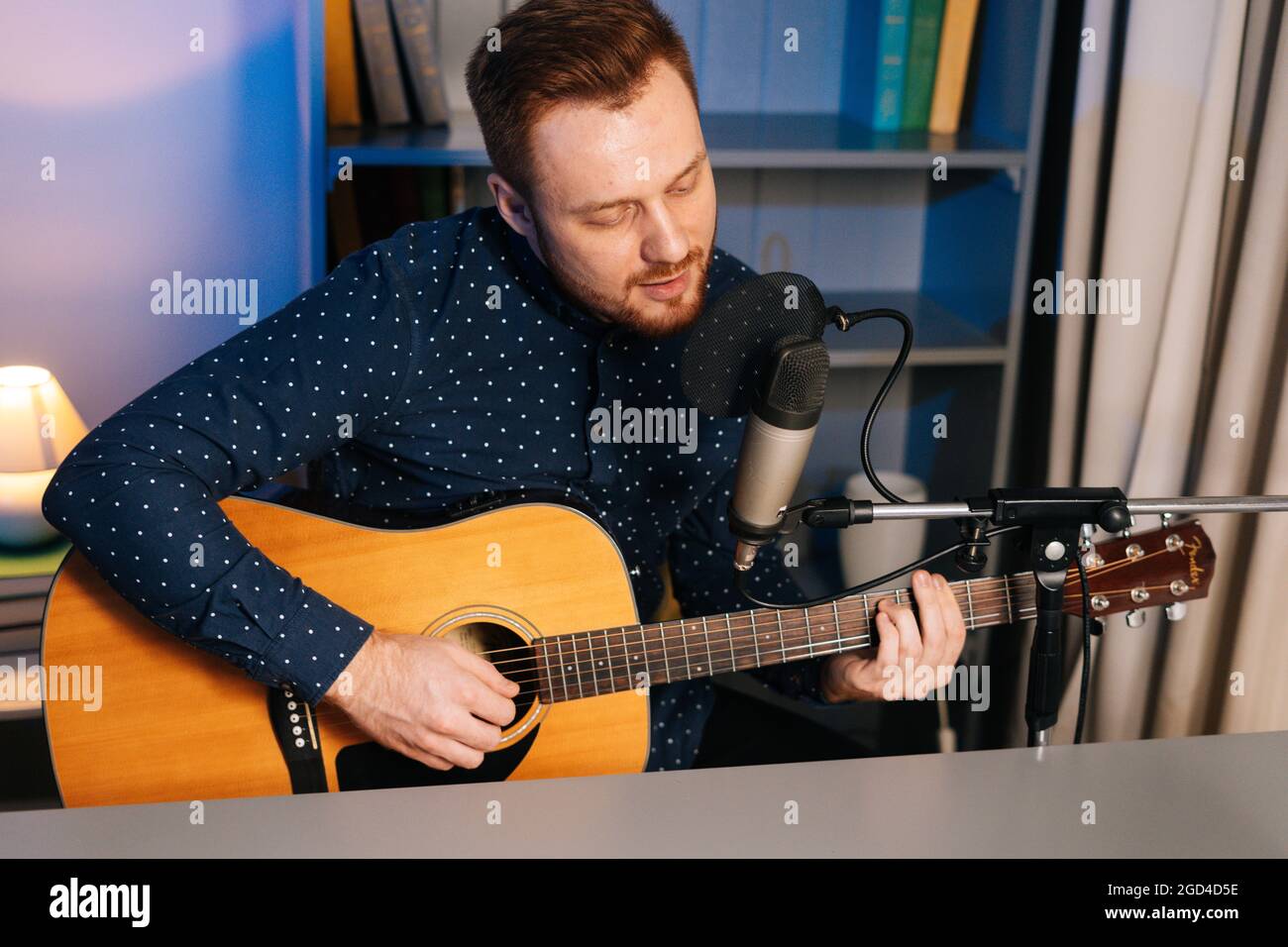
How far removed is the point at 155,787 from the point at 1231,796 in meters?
1.01

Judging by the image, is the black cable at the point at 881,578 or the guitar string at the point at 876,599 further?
the guitar string at the point at 876,599

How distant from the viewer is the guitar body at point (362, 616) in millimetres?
1208

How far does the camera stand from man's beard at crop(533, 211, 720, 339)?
1279 millimetres

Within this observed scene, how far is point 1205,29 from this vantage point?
5.03 ft

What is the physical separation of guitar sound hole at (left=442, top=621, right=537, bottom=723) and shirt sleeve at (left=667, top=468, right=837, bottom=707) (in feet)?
1.06

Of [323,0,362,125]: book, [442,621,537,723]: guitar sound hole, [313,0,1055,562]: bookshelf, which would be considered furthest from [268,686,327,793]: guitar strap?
[323,0,362,125]: book

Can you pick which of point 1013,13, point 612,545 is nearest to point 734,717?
point 612,545

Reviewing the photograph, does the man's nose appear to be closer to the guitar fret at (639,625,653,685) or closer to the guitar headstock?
the guitar fret at (639,625,653,685)

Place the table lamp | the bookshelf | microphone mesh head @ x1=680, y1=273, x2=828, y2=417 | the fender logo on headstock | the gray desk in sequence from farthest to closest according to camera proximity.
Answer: the bookshelf → the table lamp → the fender logo on headstock → microphone mesh head @ x1=680, y1=273, x2=828, y2=417 → the gray desk

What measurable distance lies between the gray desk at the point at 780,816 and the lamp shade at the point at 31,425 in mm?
896

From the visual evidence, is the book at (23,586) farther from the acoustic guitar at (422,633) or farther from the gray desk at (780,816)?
the gray desk at (780,816)

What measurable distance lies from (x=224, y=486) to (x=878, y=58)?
1.37 metres

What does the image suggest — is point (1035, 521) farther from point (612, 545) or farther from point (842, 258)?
point (842, 258)

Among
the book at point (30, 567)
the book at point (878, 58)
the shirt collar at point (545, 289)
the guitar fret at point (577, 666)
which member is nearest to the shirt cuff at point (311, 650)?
the guitar fret at point (577, 666)
